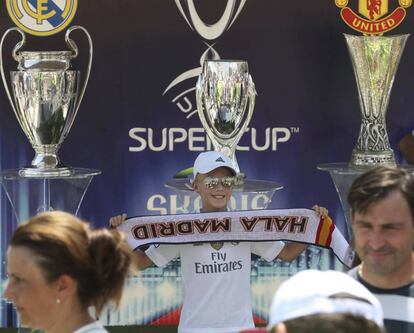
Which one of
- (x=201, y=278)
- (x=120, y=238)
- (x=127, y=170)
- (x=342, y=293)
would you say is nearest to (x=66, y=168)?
(x=127, y=170)

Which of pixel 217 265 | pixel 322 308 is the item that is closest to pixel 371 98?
pixel 217 265

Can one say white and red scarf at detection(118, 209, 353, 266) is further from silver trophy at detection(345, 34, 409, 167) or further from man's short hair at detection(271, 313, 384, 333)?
man's short hair at detection(271, 313, 384, 333)

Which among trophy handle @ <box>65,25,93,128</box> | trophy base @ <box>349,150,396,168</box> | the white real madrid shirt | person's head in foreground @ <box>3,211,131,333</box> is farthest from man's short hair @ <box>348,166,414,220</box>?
trophy handle @ <box>65,25,93,128</box>

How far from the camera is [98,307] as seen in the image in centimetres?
240

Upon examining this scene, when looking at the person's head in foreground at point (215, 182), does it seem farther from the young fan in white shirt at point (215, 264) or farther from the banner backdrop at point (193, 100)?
the banner backdrop at point (193, 100)

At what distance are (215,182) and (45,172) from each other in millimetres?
1001

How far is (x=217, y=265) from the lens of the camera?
14.3 feet

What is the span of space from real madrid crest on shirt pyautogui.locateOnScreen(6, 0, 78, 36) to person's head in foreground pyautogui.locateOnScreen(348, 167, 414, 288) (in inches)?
126

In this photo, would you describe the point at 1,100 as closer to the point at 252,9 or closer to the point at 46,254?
the point at 252,9

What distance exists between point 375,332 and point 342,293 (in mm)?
94

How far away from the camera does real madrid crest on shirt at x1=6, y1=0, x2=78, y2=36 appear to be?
18.3 ft

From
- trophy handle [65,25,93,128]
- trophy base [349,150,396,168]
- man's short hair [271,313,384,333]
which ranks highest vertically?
trophy handle [65,25,93,128]

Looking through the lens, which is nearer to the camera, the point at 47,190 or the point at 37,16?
the point at 47,190

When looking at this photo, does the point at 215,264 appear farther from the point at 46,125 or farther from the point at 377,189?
the point at 377,189
